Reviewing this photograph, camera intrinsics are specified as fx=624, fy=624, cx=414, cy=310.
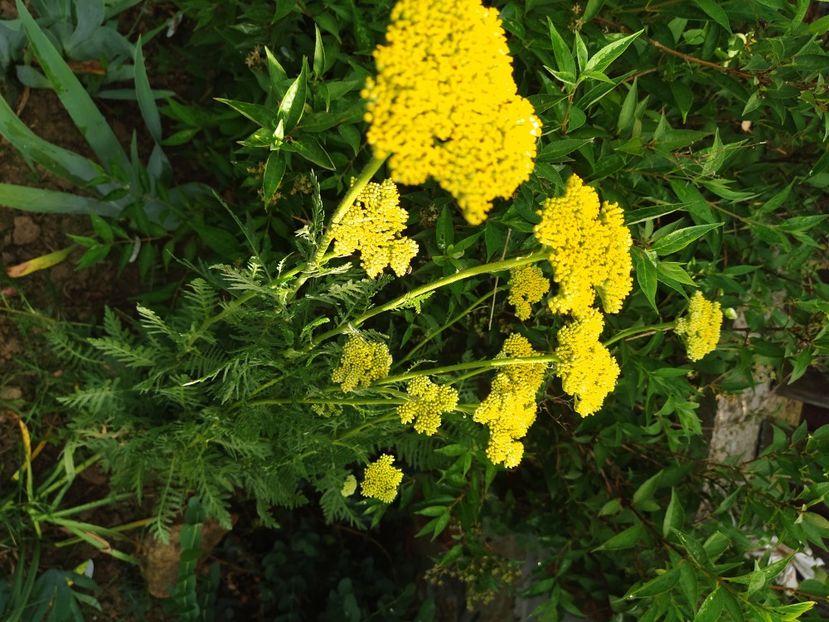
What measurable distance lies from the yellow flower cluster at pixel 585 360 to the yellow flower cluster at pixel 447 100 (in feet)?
1.52

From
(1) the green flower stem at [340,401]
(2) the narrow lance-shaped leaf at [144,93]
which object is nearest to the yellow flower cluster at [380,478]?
(1) the green flower stem at [340,401]

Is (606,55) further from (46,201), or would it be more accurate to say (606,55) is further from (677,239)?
(46,201)

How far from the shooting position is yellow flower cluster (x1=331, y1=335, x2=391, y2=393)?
4.47 ft

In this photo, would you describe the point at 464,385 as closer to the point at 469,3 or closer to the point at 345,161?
the point at 345,161

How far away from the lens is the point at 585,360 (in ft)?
4.18

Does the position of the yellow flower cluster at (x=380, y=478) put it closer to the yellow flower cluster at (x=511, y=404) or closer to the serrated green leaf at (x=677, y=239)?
the yellow flower cluster at (x=511, y=404)

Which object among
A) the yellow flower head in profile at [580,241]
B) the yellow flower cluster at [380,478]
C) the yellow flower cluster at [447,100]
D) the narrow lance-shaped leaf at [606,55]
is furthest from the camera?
the yellow flower cluster at [380,478]

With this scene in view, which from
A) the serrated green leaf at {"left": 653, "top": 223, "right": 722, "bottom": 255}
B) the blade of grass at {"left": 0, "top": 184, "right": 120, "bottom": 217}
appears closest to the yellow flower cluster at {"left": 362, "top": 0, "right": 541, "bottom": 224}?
the serrated green leaf at {"left": 653, "top": 223, "right": 722, "bottom": 255}

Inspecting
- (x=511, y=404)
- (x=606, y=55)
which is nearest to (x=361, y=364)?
(x=511, y=404)

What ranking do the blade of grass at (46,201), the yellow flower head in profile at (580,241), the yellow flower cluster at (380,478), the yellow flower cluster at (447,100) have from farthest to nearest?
the blade of grass at (46,201) → the yellow flower cluster at (380,478) → the yellow flower head in profile at (580,241) → the yellow flower cluster at (447,100)

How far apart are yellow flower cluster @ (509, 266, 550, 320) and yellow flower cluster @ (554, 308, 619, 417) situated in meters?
0.15

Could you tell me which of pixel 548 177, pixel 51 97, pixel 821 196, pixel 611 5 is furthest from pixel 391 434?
pixel 51 97

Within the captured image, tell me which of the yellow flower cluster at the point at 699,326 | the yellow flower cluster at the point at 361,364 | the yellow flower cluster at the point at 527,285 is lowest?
the yellow flower cluster at the point at 699,326

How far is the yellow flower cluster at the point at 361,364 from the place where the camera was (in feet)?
4.47
